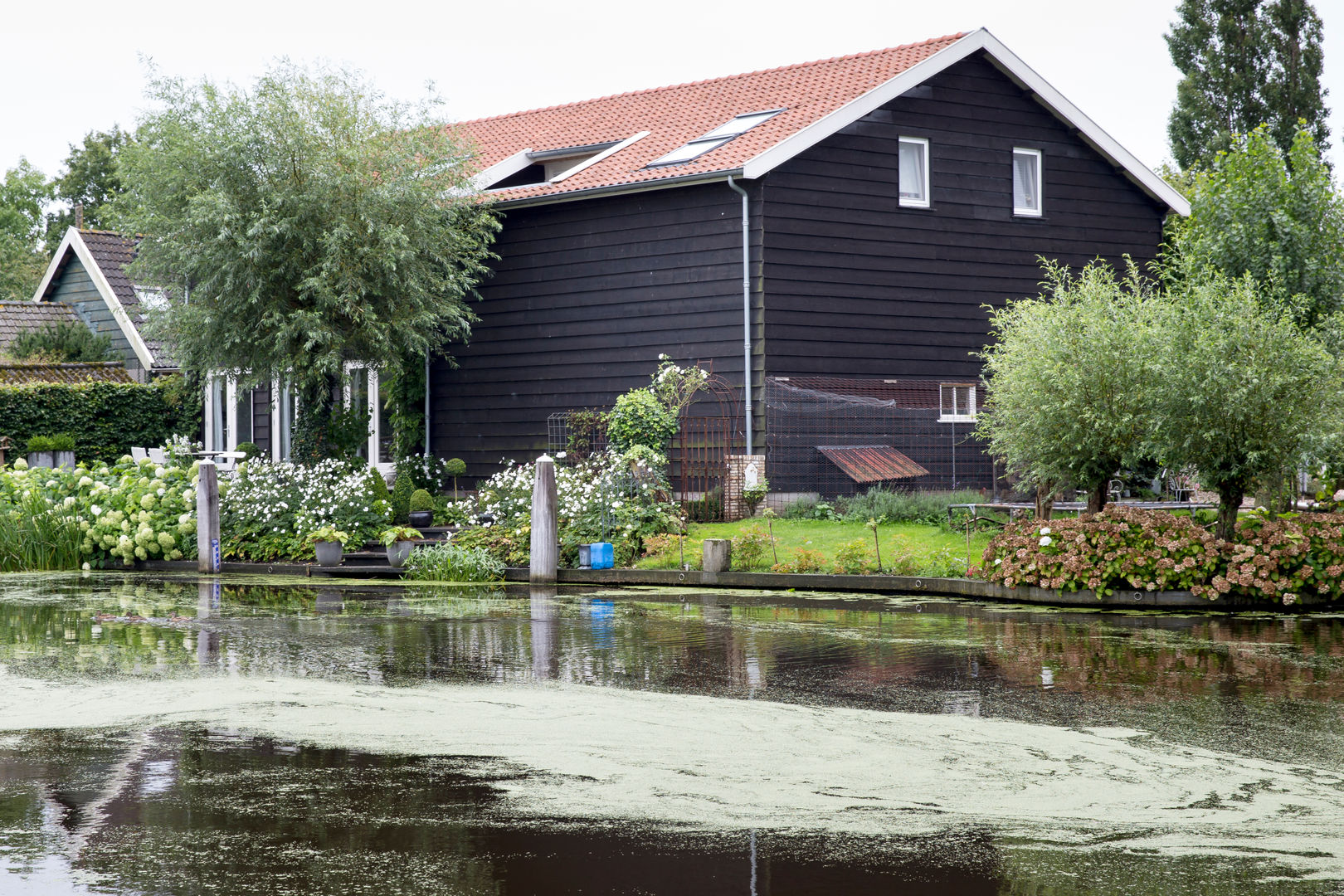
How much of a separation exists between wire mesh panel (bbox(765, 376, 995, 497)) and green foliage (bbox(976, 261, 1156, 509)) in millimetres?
6095

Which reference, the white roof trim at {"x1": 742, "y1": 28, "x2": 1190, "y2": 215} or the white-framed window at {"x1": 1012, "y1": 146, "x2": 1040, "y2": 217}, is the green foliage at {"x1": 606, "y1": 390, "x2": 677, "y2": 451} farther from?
the white-framed window at {"x1": 1012, "y1": 146, "x2": 1040, "y2": 217}

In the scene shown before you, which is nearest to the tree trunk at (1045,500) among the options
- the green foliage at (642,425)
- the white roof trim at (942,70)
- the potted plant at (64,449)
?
the green foliage at (642,425)

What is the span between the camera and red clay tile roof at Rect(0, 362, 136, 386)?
96.7 feet

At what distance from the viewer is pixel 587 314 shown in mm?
25078

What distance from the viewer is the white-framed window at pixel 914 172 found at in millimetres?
24844

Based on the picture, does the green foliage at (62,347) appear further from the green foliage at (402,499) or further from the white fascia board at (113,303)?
the green foliage at (402,499)

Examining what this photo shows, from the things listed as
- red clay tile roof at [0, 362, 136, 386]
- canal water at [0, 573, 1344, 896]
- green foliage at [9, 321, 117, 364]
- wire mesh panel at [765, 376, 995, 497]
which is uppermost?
green foliage at [9, 321, 117, 364]

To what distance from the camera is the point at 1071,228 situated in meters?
26.5

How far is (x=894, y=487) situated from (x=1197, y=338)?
9.18m

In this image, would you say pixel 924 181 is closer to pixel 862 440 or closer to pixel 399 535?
pixel 862 440

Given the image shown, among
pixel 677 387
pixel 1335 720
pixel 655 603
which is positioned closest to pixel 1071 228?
pixel 677 387

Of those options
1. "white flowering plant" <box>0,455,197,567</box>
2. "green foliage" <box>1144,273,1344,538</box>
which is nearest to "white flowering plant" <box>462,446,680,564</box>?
"white flowering plant" <box>0,455,197,567</box>

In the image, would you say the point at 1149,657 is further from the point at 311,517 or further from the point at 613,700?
the point at 311,517

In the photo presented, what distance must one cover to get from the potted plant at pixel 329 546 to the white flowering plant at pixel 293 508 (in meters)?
0.29
